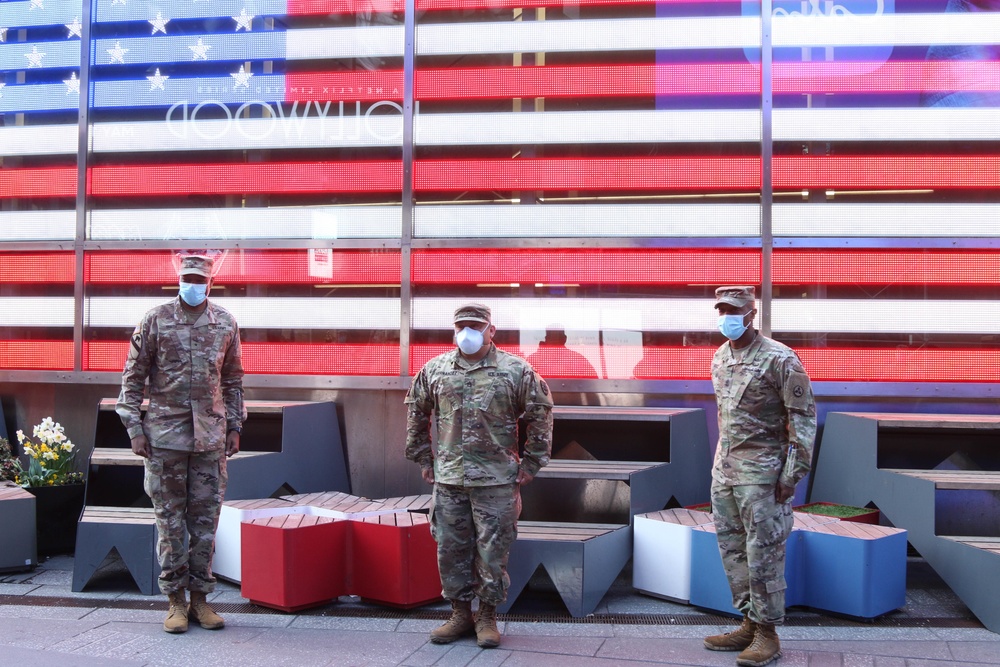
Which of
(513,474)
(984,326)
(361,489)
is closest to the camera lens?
(513,474)

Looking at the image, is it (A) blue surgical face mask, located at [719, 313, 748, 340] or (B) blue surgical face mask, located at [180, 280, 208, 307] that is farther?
(B) blue surgical face mask, located at [180, 280, 208, 307]

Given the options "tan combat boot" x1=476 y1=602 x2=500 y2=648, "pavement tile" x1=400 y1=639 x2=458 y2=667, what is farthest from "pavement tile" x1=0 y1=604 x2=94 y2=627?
"tan combat boot" x1=476 y1=602 x2=500 y2=648

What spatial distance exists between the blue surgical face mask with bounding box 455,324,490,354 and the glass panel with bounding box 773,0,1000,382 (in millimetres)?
3046

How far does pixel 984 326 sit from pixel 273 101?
6118mm

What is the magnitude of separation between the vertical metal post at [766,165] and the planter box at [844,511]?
1386mm

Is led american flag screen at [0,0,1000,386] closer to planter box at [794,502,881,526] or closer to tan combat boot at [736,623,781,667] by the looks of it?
planter box at [794,502,881,526]

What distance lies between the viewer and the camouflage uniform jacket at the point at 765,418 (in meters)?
4.79

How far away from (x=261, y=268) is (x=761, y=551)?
4.84m

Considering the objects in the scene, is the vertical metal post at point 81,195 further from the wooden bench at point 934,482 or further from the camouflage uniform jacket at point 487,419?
the wooden bench at point 934,482

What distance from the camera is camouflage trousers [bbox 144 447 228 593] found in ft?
17.7

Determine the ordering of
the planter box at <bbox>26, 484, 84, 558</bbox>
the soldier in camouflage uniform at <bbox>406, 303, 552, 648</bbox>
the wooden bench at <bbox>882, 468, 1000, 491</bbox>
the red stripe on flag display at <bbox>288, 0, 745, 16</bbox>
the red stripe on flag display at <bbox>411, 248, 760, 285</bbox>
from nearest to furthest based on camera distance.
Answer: the soldier in camouflage uniform at <bbox>406, 303, 552, 648</bbox> < the wooden bench at <bbox>882, 468, 1000, 491</bbox> < the planter box at <bbox>26, 484, 84, 558</bbox> < the red stripe on flag display at <bbox>411, 248, 760, 285</bbox> < the red stripe on flag display at <bbox>288, 0, 745, 16</bbox>

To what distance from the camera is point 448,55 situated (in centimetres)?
761

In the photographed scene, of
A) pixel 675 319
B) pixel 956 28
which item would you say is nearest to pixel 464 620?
pixel 675 319

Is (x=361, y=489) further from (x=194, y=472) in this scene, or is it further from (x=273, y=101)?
(x=273, y=101)
